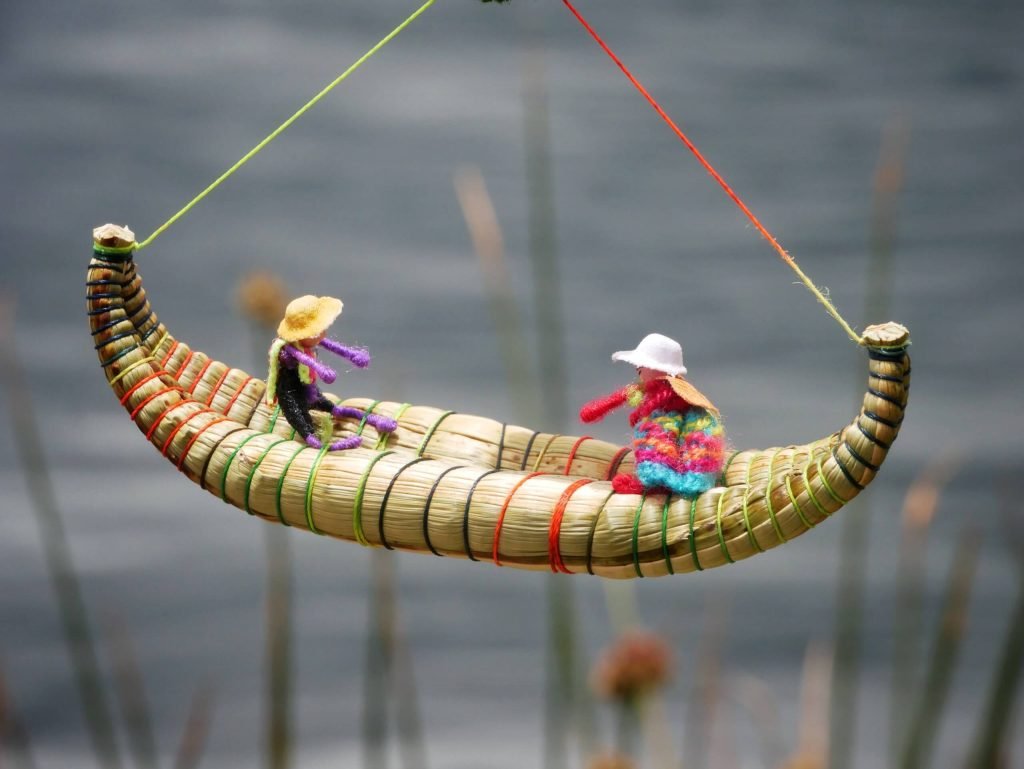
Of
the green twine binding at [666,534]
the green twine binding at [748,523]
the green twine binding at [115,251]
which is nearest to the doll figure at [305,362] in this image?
the green twine binding at [115,251]

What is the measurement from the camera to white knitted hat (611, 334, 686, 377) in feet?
7.45

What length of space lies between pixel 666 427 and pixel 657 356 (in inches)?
4.2

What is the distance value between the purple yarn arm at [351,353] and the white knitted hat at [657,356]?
0.41m

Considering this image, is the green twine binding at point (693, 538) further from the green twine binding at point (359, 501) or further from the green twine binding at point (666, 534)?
the green twine binding at point (359, 501)

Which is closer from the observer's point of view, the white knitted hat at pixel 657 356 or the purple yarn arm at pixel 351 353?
the white knitted hat at pixel 657 356

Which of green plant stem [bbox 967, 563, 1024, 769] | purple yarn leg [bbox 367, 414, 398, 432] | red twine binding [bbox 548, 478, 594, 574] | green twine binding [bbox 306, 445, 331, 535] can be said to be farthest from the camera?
purple yarn leg [bbox 367, 414, 398, 432]

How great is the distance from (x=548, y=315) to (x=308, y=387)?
752 mm

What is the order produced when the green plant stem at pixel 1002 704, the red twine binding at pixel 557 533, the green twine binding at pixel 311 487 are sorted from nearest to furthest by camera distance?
the green plant stem at pixel 1002 704
the red twine binding at pixel 557 533
the green twine binding at pixel 311 487

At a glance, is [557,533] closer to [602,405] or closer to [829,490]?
[602,405]

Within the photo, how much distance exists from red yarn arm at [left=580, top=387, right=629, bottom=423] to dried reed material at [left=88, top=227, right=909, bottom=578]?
4.0 inches

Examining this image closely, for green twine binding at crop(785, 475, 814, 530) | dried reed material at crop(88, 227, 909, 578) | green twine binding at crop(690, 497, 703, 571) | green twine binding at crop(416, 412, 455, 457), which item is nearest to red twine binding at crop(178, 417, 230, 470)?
dried reed material at crop(88, 227, 909, 578)

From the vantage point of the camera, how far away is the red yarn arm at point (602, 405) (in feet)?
7.64

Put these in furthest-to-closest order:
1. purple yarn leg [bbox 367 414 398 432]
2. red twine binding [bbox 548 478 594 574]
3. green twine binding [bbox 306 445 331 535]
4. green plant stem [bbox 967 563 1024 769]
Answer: purple yarn leg [bbox 367 414 398 432] < green twine binding [bbox 306 445 331 535] < red twine binding [bbox 548 478 594 574] < green plant stem [bbox 967 563 1024 769]

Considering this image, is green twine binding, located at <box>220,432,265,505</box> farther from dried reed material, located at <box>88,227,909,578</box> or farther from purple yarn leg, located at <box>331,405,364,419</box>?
purple yarn leg, located at <box>331,405,364,419</box>
